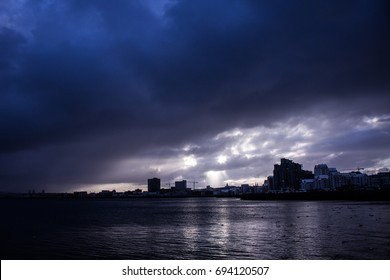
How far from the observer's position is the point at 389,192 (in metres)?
173

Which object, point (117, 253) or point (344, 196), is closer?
point (117, 253)

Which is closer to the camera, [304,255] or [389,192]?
[304,255]

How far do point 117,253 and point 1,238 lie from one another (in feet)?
73.5

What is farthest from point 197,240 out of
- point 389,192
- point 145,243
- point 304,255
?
point 389,192

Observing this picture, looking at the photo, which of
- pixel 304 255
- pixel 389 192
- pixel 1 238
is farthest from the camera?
pixel 389 192

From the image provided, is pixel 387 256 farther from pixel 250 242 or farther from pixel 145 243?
pixel 145 243

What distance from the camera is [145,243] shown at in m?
37.1

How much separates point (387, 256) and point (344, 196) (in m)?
181
